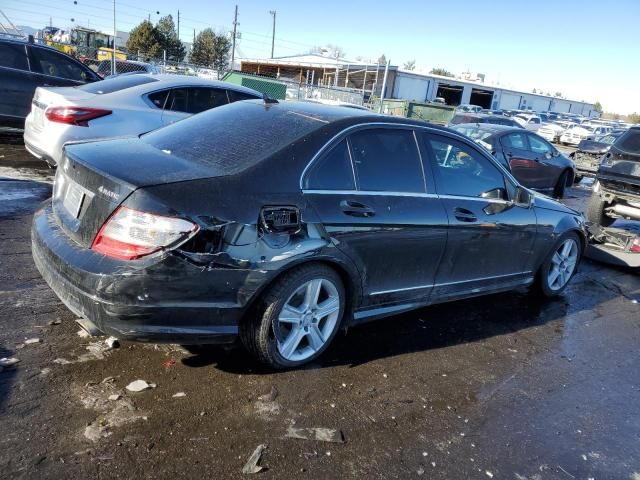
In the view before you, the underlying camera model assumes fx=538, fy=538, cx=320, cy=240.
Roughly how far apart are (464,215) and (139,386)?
265 centimetres

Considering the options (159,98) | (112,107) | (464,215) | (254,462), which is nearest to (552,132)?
(159,98)

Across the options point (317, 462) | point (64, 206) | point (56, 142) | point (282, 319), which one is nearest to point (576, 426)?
point (317, 462)

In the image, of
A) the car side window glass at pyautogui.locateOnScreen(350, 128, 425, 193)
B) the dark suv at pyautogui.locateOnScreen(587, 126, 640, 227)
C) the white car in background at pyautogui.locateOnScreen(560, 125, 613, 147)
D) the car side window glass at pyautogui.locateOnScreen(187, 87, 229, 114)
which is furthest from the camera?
the white car in background at pyautogui.locateOnScreen(560, 125, 613, 147)

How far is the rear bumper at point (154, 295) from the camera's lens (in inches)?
110

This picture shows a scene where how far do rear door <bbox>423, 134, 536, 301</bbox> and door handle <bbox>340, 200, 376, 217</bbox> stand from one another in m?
0.79

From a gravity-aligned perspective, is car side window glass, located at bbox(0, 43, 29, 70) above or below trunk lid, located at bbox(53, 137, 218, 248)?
above

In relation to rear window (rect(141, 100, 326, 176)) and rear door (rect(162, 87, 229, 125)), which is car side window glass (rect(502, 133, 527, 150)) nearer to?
rear door (rect(162, 87, 229, 125))

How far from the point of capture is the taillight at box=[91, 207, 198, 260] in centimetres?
280

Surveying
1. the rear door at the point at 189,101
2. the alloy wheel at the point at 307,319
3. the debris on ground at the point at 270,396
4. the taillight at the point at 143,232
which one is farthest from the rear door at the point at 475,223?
the rear door at the point at 189,101

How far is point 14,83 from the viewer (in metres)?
9.46

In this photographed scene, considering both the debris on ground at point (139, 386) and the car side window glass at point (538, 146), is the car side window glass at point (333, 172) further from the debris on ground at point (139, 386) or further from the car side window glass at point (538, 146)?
the car side window glass at point (538, 146)

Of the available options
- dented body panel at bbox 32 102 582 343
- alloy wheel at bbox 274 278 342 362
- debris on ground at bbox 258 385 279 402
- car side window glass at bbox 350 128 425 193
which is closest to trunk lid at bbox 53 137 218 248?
dented body panel at bbox 32 102 582 343

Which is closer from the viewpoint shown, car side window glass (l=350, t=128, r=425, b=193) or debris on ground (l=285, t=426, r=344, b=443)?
debris on ground (l=285, t=426, r=344, b=443)

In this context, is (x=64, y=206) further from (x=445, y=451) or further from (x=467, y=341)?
(x=467, y=341)
